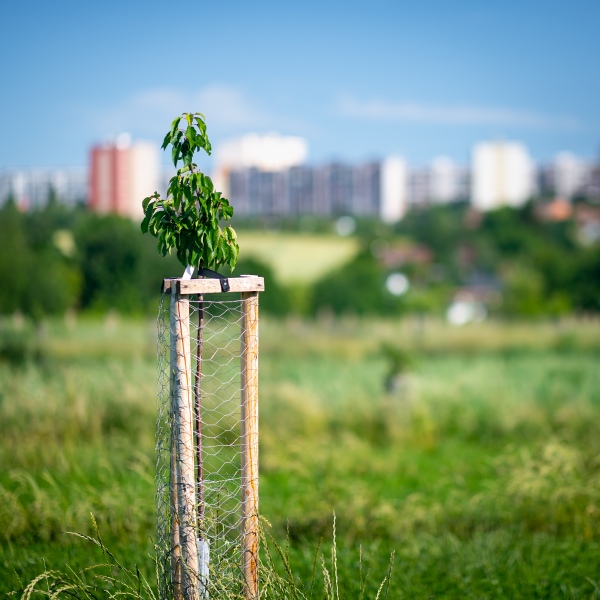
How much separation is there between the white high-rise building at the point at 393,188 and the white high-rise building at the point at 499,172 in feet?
30.8

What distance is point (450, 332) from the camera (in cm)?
1591

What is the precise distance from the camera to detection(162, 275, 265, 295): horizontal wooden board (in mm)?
2809

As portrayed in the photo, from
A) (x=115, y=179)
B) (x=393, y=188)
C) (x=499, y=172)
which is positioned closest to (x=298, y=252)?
(x=115, y=179)

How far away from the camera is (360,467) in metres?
6.84

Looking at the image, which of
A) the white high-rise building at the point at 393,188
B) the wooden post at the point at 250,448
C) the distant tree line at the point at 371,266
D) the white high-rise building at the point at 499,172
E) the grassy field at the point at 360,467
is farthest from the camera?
the white high-rise building at the point at 499,172

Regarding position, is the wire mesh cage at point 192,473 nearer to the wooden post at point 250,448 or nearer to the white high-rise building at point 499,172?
the wooden post at point 250,448

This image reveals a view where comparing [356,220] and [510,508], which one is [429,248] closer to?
[356,220]

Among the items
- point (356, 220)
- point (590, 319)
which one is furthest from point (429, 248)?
point (590, 319)

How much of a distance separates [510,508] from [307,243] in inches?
660

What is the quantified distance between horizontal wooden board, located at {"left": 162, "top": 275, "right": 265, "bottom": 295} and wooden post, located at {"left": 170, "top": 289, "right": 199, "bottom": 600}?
0.03 meters

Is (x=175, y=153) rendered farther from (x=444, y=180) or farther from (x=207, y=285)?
(x=444, y=180)

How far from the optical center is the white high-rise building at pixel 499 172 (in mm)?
51938

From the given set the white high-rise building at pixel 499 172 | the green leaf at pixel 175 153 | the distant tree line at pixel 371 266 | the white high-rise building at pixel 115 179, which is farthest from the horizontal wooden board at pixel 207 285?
the white high-rise building at pixel 499 172

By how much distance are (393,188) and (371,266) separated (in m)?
22.8
